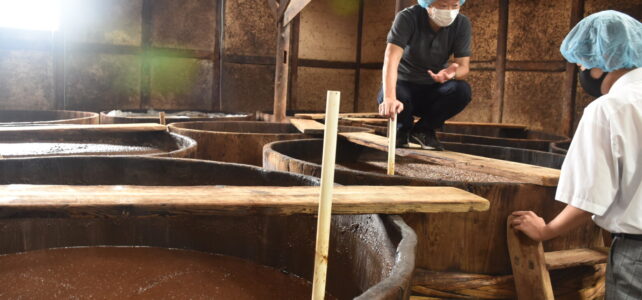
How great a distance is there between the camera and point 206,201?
132cm

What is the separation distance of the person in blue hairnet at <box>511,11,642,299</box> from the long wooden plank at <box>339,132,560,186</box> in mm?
204

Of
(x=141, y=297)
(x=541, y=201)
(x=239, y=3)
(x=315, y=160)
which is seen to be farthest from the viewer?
(x=239, y=3)

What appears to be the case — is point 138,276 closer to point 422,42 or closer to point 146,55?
point 422,42

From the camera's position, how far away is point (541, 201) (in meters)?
2.10

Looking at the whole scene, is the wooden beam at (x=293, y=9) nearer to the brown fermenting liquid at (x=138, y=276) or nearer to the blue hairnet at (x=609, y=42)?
the blue hairnet at (x=609, y=42)

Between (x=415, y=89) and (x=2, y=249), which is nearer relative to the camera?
(x=2, y=249)

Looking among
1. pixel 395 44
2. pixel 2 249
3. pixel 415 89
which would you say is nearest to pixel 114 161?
pixel 2 249

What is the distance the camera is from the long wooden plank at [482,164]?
2.11 meters

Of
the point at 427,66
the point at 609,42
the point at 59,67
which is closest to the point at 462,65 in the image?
the point at 427,66

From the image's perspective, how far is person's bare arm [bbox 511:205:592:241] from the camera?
74.0 inches

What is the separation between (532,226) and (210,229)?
1.20m

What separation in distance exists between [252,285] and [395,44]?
5.96ft

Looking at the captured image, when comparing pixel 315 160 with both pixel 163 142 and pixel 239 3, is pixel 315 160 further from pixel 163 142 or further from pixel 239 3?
pixel 239 3

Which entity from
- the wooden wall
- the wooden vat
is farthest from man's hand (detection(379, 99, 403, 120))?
the wooden wall
